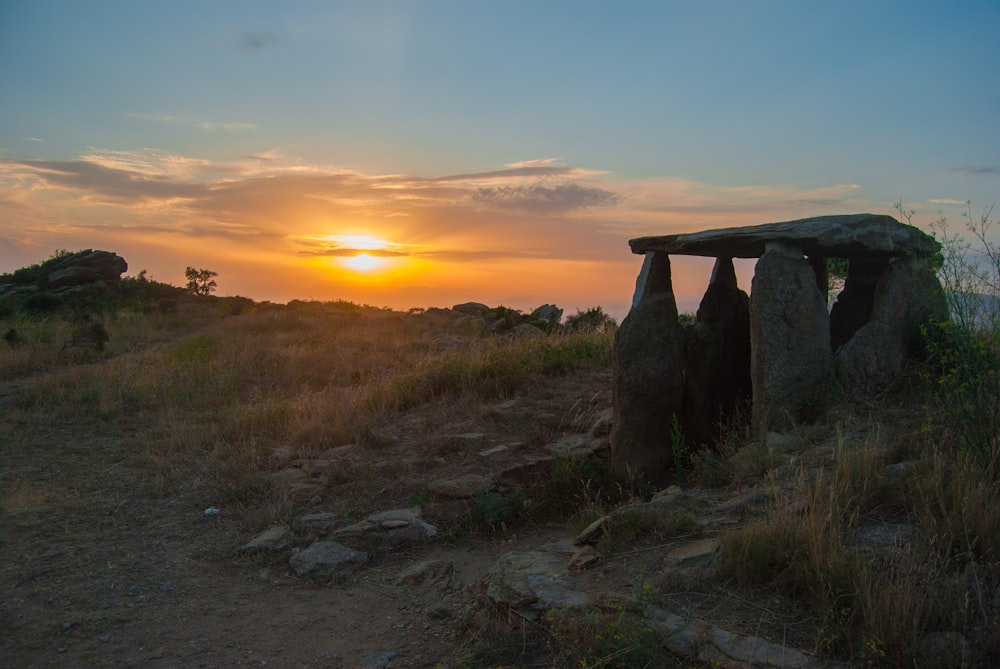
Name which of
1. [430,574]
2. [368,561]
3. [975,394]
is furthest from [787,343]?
[368,561]

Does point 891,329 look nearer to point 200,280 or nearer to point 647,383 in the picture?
point 647,383

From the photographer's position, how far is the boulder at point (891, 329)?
7441 millimetres

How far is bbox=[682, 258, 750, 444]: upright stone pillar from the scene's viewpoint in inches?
329

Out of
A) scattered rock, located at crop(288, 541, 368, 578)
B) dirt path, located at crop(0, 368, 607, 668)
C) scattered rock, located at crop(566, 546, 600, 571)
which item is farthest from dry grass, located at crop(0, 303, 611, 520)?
scattered rock, located at crop(566, 546, 600, 571)

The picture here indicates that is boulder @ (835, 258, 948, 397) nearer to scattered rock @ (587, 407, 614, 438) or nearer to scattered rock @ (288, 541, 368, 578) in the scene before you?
scattered rock @ (587, 407, 614, 438)

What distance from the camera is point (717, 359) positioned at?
8.62 metres

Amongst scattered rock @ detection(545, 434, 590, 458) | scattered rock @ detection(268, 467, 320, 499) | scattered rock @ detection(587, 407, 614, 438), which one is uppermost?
scattered rock @ detection(587, 407, 614, 438)

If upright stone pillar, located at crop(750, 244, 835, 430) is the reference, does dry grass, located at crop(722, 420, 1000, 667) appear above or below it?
below

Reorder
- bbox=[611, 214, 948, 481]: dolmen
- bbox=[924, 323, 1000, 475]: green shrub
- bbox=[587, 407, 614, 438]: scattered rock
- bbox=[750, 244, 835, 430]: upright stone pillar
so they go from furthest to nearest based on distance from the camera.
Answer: bbox=[587, 407, 614, 438]: scattered rock
bbox=[611, 214, 948, 481]: dolmen
bbox=[750, 244, 835, 430]: upright stone pillar
bbox=[924, 323, 1000, 475]: green shrub

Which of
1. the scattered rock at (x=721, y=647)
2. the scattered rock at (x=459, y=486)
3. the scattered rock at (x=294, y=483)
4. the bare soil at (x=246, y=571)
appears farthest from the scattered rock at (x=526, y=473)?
the scattered rock at (x=721, y=647)

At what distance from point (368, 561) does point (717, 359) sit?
4.42 m

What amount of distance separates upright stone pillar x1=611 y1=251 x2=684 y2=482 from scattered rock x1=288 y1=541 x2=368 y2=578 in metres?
2.85

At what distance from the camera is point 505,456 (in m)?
8.33

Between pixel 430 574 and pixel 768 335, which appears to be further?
pixel 768 335
